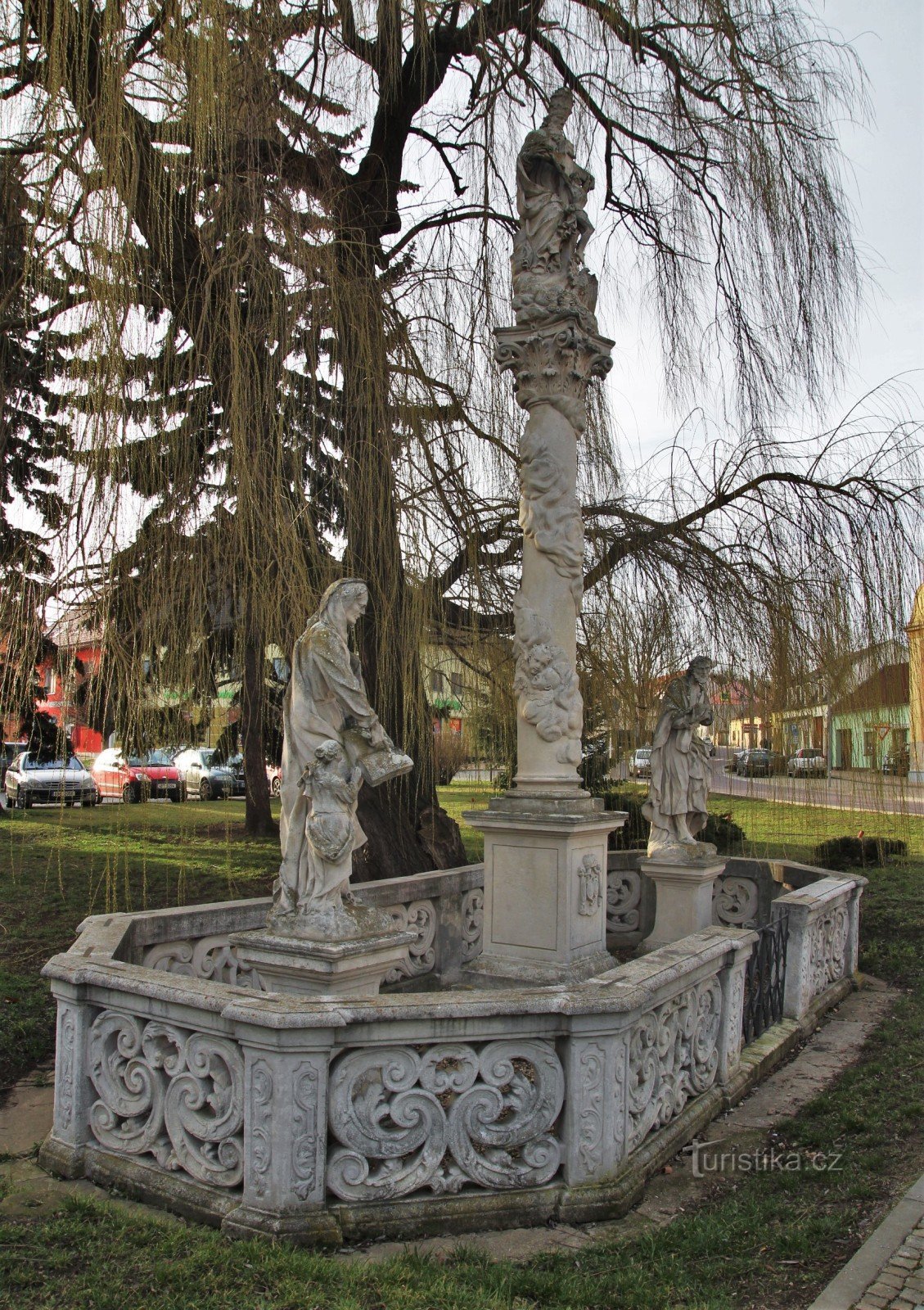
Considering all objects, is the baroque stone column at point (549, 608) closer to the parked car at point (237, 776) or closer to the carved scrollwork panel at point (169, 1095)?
the carved scrollwork panel at point (169, 1095)

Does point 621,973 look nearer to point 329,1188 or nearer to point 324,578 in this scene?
point 329,1188

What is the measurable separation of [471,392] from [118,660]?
3.03 metres

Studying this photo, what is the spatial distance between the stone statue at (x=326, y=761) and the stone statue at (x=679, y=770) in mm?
4351

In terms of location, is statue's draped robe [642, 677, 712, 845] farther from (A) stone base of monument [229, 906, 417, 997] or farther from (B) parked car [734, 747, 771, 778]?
(A) stone base of monument [229, 906, 417, 997]

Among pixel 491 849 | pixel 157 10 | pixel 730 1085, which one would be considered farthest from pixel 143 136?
pixel 730 1085

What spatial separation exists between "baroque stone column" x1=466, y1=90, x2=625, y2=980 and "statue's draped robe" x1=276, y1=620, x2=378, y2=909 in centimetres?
180

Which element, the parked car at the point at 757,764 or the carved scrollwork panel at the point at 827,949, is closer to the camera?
the carved scrollwork panel at the point at 827,949

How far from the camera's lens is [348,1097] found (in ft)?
13.8

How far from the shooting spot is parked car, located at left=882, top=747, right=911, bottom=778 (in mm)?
8312

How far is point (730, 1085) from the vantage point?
5867 millimetres

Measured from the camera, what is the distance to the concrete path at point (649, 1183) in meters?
4.09

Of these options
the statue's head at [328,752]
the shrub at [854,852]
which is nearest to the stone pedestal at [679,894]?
the shrub at [854,852]

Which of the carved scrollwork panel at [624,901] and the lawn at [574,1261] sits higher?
the carved scrollwork panel at [624,901]

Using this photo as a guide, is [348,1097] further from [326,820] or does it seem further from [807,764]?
[807,764]
